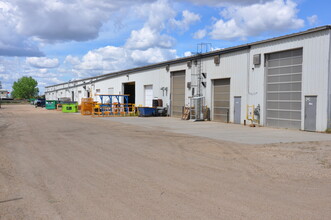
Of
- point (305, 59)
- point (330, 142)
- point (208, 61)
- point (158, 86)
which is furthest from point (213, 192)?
point (158, 86)

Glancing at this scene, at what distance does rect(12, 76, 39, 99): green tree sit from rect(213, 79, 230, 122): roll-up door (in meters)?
145

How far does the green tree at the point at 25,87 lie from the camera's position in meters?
154

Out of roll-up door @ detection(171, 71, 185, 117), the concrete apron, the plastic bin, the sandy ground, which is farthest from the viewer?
the plastic bin

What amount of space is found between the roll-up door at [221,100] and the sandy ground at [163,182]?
547 inches

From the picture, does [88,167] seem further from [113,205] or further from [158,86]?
[158,86]

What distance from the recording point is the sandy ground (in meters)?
5.27

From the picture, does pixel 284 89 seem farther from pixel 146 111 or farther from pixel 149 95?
pixel 149 95

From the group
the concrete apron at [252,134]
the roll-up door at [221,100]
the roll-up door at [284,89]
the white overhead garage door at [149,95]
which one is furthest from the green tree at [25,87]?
the roll-up door at [284,89]

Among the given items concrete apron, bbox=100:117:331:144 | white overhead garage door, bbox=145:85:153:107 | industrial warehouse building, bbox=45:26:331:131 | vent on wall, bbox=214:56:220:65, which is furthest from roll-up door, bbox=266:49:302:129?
white overhead garage door, bbox=145:85:153:107

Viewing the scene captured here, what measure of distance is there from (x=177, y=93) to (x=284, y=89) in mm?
13821

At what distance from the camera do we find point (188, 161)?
967 cm

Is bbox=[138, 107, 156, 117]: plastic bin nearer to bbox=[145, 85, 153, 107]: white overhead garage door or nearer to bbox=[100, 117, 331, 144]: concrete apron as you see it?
bbox=[145, 85, 153, 107]: white overhead garage door

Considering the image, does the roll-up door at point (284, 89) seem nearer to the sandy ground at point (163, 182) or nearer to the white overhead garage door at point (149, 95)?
the sandy ground at point (163, 182)

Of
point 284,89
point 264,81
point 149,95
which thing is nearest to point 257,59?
point 264,81
